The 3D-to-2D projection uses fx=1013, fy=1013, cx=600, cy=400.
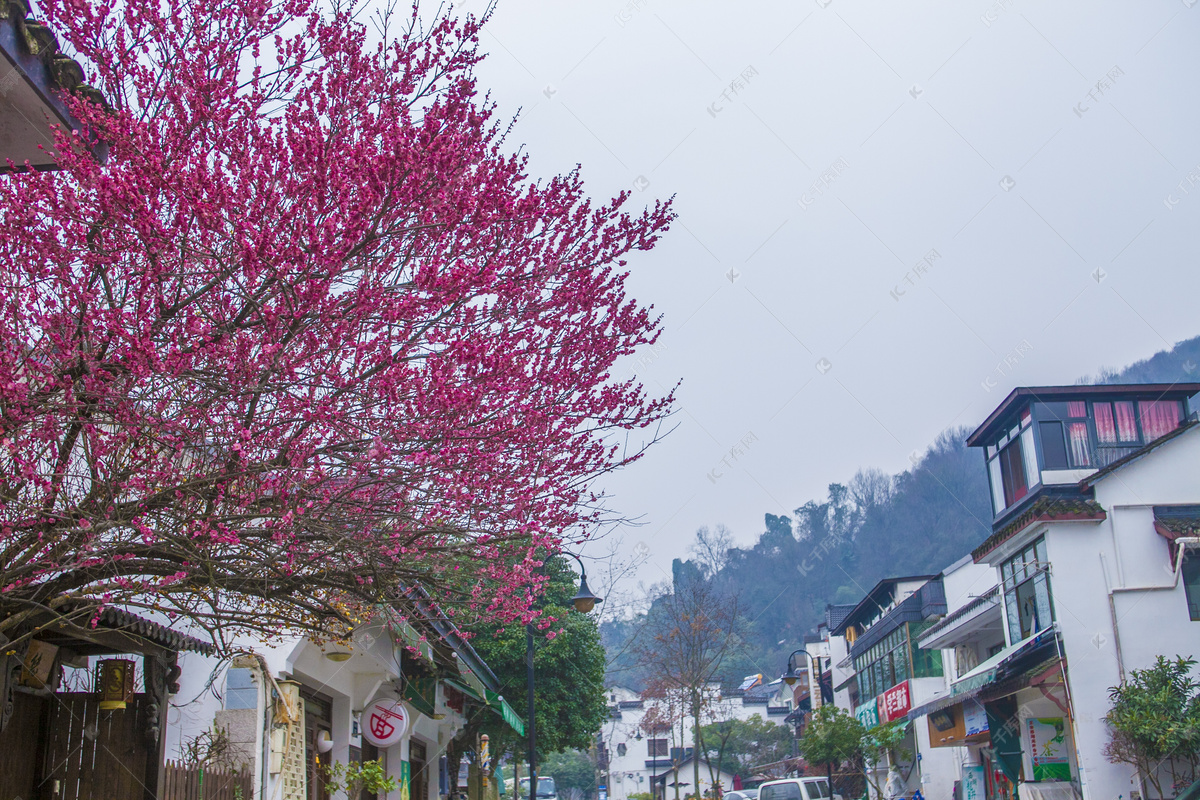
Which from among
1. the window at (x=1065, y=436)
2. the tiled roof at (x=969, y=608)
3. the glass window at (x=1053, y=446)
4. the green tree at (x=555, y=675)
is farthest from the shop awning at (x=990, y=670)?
the green tree at (x=555, y=675)

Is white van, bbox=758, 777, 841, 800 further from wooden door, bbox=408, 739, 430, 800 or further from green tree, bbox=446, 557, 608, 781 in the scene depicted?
wooden door, bbox=408, 739, 430, 800

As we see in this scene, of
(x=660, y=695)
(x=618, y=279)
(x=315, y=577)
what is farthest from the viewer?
(x=660, y=695)

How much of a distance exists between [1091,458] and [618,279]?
19.2m

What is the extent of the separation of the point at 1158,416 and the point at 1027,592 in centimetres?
527

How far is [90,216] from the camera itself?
221 inches

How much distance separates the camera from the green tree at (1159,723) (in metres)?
17.3

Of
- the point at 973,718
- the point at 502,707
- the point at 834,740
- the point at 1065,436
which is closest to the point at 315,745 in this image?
the point at 502,707

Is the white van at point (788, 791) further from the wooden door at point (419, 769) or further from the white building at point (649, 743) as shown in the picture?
the white building at point (649, 743)

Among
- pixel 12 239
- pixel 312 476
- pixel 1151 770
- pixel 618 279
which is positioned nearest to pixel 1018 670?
pixel 1151 770

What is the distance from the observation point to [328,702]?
13461 mm

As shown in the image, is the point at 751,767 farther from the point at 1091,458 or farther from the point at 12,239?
the point at 12,239

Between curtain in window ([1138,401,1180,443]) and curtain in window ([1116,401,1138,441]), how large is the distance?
0.21m

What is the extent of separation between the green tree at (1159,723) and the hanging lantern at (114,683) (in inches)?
657

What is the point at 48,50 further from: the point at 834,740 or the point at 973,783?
the point at 834,740
